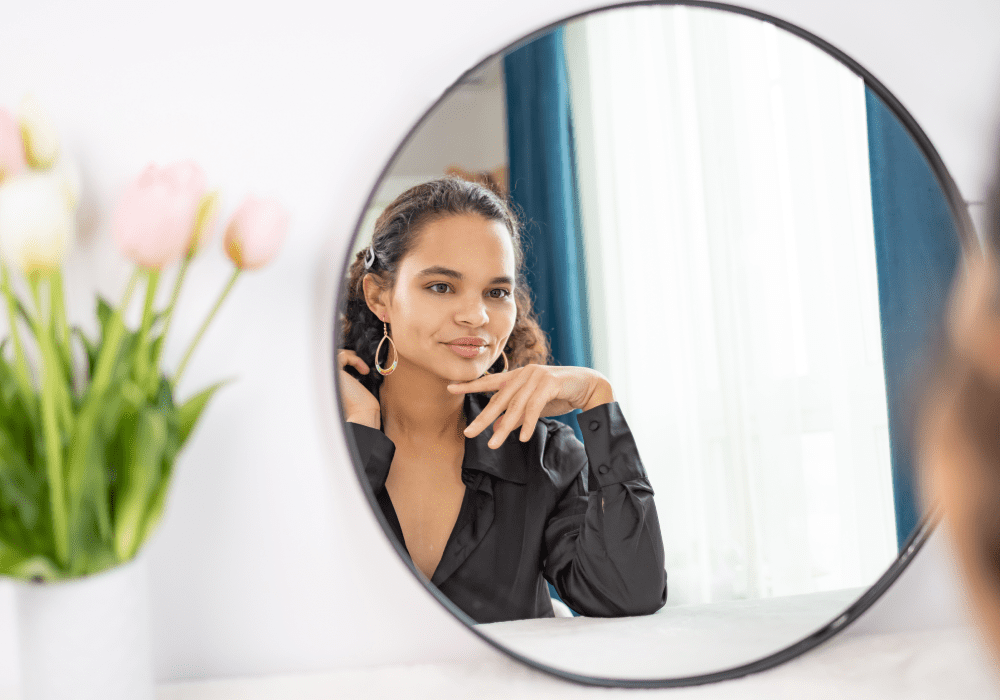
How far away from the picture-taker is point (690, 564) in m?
0.57

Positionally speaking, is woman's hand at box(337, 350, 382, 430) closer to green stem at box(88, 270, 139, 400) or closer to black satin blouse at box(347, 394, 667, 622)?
black satin blouse at box(347, 394, 667, 622)

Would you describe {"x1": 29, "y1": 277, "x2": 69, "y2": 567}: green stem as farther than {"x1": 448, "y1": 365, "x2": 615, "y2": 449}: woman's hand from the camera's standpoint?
No

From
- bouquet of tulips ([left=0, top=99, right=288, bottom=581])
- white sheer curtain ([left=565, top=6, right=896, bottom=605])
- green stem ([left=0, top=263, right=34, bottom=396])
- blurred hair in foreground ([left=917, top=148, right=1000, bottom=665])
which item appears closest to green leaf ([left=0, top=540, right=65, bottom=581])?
bouquet of tulips ([left=0, top=99, right=288, bottom=581])

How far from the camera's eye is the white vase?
1.49 ft

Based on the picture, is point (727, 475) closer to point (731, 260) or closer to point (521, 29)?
point (731, 260)

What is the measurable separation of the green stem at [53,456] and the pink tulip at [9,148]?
10 centimetres

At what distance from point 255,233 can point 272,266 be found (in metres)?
0.07

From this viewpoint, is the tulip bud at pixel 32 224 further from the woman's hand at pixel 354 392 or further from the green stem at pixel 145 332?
the woman's hand at pixel 354 392

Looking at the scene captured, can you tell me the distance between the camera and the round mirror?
1.82ft

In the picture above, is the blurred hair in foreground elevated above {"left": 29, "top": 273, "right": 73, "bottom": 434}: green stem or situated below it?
below

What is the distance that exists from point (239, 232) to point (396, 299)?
5.2 inches

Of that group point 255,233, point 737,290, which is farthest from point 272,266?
point 737,290

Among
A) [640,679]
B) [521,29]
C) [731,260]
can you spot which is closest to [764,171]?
[731,260]

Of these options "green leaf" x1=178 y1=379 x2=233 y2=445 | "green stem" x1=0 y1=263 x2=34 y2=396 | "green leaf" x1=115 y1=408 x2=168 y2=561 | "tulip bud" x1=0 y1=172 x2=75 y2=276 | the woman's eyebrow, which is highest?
"tulip bud" x1=0 y1=172 x2=75 y2=276
